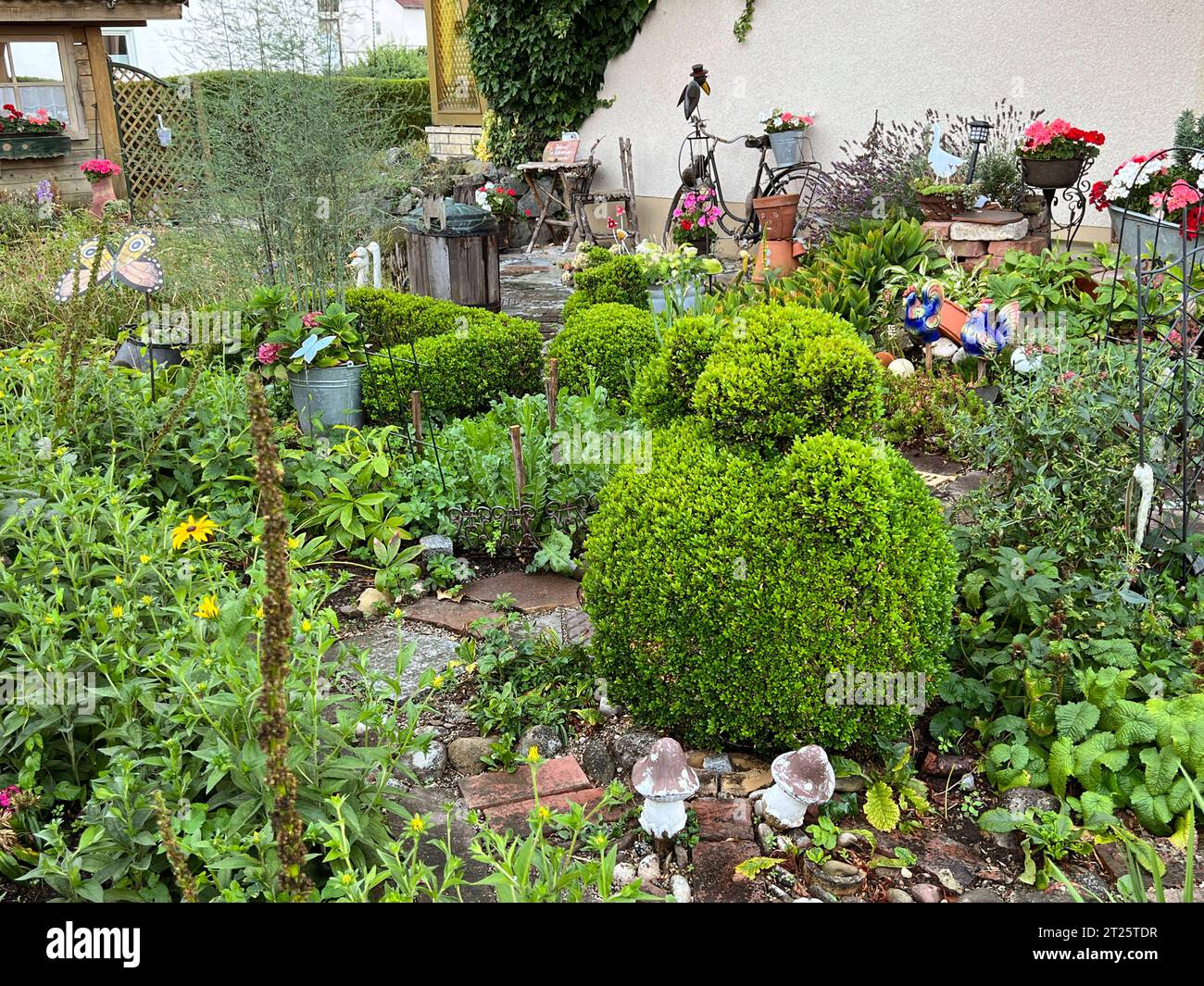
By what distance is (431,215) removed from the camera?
263 inches

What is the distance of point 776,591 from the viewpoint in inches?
96.0

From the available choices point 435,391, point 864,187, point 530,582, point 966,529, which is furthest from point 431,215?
point 966,529

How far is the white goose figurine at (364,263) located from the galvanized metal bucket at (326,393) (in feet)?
7.41

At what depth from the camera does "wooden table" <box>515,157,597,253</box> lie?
446 inches

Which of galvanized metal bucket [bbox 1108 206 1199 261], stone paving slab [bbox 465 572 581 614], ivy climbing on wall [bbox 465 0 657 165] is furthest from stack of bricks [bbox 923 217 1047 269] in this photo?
ivy climbing on wall [bbox 465 0 657 165]

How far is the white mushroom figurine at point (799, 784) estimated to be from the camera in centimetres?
230

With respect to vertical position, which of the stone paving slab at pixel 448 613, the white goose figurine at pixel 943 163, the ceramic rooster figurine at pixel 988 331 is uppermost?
the white goose figurine at pixel 943 163

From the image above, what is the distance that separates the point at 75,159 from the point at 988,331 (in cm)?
1416

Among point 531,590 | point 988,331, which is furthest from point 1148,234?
point 531,590

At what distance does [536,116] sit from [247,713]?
1140 centimetres

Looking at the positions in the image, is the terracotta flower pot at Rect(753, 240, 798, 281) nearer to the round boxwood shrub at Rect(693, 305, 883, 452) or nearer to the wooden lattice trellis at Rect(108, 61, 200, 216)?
the round boxwood shrub at Rect(693, 305, 883, 452)

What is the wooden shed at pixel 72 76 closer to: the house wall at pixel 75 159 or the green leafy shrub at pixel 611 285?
the house wall at pixel 75 159

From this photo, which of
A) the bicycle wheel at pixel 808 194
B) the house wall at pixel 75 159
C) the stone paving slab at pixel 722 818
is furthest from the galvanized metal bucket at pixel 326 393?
the house wall at pixel 75 159
